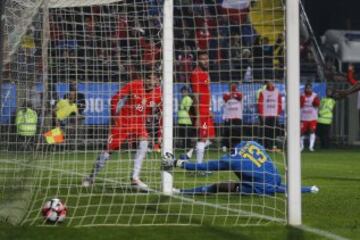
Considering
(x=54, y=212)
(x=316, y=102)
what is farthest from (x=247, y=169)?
(x=316, y=102)

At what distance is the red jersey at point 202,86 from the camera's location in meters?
12.8

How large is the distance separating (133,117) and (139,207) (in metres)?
→ 2.57

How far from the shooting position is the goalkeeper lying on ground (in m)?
10.9

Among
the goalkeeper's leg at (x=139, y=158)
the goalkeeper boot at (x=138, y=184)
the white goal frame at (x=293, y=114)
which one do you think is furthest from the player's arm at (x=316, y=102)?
the white goal frame at (x=293, y=114)

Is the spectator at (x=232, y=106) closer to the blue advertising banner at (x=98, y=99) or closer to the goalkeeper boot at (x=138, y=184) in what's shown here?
the blue advertising banner at (x=98, y=99)

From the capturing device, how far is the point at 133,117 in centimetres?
1248

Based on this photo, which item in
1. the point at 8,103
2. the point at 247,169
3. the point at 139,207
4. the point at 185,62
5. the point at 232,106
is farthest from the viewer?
the point at 232,106

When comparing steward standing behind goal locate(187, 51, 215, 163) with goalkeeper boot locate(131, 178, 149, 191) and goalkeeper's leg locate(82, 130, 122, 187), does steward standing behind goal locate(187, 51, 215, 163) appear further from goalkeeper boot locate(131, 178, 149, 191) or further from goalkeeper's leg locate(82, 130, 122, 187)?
goalkeeper boot locate(131, 178, 149, 191)

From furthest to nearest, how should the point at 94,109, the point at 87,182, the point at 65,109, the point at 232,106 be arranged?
the point at 232,106 < the point at 94,109 < the point at 65,109 < the point at 87,182

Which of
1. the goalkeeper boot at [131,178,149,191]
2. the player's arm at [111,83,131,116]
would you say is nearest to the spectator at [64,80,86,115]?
the player's arm at [111,83,131,116]

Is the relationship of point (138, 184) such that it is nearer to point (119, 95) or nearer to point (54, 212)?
point (119, 95)

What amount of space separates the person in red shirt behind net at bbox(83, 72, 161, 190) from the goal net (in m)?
0.04

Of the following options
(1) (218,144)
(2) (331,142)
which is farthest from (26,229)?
(2) (331,142)

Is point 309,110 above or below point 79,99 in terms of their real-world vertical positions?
below
